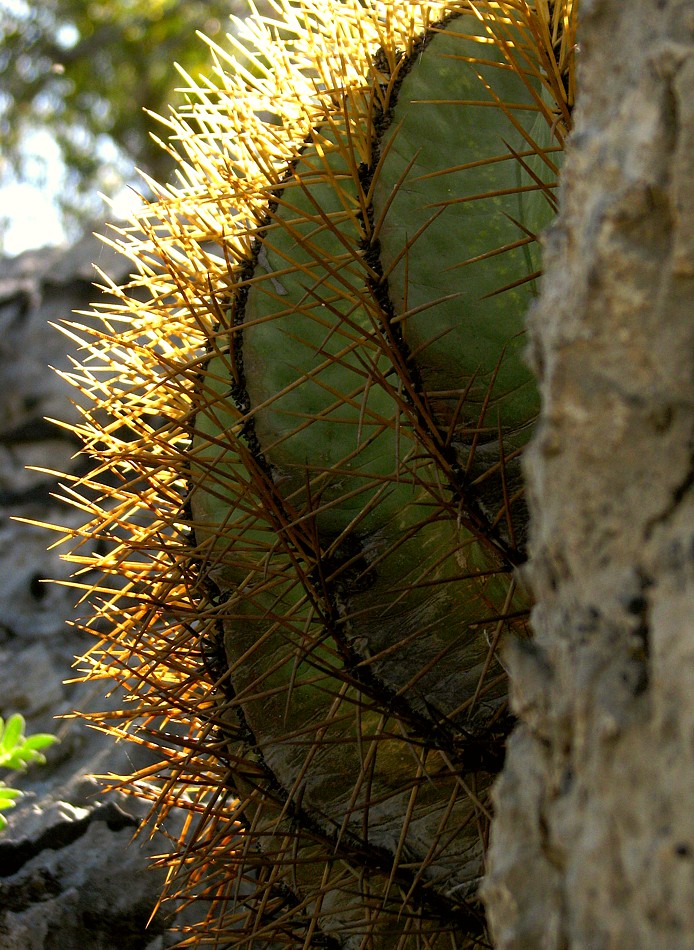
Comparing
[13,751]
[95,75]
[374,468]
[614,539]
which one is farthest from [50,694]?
[95,75]

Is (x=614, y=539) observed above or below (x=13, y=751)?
above

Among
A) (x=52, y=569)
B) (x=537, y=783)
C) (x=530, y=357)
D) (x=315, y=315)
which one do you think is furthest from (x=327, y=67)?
(x=52, y=569)

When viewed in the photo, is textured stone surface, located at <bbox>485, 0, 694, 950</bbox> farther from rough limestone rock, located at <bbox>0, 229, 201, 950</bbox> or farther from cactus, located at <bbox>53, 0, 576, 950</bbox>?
rough limestone rock, located at <bbox>0, 229, 201, 950</bbox>

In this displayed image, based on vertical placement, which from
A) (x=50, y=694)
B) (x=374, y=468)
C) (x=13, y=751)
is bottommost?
(x=50, y=694)

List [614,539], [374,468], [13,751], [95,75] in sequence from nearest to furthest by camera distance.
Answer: [614,539] → [374,468] → [13,751] → [95,75]

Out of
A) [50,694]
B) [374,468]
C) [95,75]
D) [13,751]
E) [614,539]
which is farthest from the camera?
[95,75]

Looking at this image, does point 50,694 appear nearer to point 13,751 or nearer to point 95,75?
point 13,751
